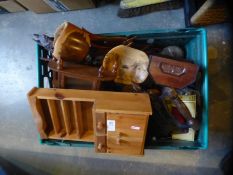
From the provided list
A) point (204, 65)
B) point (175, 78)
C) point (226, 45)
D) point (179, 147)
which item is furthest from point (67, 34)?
point (226, 45)

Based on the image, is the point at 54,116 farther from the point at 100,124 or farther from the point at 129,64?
the point at 129,64

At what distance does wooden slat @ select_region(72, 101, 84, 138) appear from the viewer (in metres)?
1.09

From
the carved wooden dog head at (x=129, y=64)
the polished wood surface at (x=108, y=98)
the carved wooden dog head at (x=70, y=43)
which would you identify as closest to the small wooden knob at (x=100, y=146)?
the polished wood surface at (x=108, y=98)

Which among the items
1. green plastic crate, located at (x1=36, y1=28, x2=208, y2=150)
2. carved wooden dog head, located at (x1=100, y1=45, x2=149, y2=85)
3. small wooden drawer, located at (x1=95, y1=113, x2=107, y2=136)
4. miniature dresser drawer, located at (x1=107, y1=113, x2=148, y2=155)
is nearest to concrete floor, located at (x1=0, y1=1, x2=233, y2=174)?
green plastic crate, located at (x1=36, y1=28, x2=208, y2=150)

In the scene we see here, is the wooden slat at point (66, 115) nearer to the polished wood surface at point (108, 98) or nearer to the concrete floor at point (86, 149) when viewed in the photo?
the polished wood surface at point (108, 98)

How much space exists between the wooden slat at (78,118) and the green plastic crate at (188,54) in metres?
0.11

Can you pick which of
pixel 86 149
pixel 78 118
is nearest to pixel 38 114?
pixel 78 118

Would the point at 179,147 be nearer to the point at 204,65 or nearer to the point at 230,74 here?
the point at 204,65

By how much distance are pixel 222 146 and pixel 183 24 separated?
3.00 ft

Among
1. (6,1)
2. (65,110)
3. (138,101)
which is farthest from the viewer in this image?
(6,1)

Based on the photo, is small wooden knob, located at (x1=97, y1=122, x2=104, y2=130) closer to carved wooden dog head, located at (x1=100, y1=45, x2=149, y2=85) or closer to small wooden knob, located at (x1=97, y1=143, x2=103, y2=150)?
small wooden knob, located at (x1=97, y1=143, x2=103, y2=150)

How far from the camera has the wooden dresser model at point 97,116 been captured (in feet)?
3.18

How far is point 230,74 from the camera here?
58.5 inches

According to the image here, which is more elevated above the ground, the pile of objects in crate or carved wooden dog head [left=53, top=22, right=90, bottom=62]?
carved wooden dog head [left=53, top=22, right=90, bottom=62]
